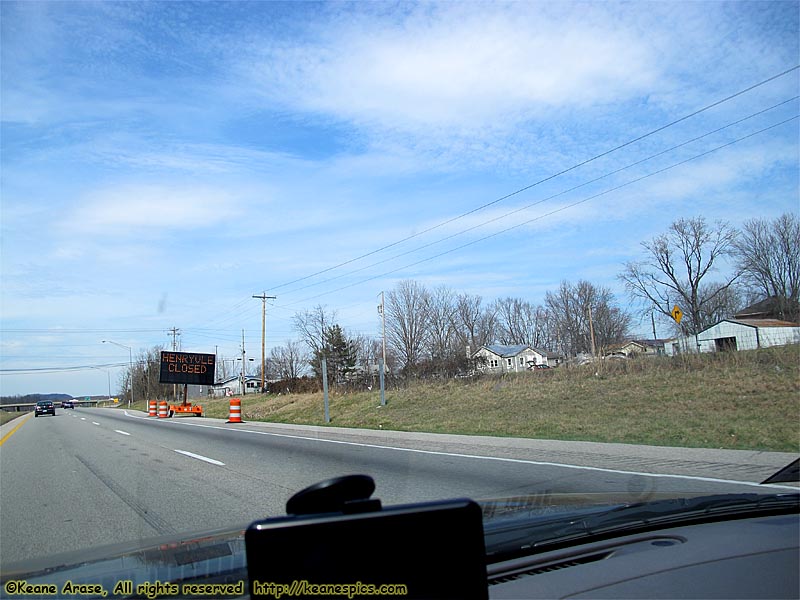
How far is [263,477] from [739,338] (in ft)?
99.4

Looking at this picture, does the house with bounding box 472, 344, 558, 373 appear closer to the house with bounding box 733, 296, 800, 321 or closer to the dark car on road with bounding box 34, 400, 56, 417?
the house with bounding box 733, 296, 800, 321

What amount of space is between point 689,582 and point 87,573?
10.4 feet

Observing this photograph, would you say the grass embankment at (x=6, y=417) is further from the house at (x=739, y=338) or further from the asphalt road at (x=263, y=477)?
the house at (x=739, y=338)

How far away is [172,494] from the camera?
977 cm

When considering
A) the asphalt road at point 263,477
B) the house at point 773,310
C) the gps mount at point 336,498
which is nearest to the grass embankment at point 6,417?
the asphalt road at point 263,477

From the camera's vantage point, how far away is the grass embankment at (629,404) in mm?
15461

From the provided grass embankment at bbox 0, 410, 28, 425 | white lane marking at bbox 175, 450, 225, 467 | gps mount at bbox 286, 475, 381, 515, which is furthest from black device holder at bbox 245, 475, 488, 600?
grass embankment at bbox 0, 410, 28, 425

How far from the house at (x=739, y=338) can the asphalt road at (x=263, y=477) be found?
46.1 feet

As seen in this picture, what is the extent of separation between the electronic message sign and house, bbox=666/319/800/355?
31.7 m

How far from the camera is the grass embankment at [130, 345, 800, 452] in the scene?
50.7ft

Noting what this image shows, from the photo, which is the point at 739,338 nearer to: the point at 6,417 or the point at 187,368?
the point at 187,368

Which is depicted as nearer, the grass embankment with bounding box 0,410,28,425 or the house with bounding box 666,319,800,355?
the house with bounding box 666,319,800,355

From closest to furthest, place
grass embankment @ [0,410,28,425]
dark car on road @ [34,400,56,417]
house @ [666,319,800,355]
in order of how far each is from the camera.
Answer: house @ [666,319,800,355], grass embankment @ [0,410,28,425], dark car on road @ [34,400,56,417]

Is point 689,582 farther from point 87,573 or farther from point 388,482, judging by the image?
→ point 388,482
